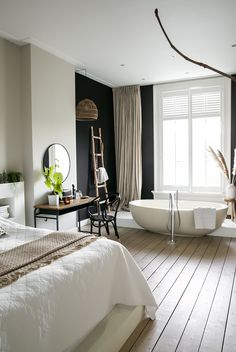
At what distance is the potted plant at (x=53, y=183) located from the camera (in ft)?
→ 14.1

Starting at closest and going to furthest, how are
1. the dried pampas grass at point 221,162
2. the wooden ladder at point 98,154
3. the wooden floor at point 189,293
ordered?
1. the wooden floor at point 189,293
2. the dried pampas grass at point 221,162
3. the wooden ladder at point 98,154

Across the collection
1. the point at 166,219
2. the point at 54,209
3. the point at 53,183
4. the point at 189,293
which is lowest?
the point at 189,293

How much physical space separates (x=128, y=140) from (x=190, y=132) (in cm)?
136

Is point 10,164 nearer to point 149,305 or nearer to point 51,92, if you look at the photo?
point 51,92

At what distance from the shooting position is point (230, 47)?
4.36m

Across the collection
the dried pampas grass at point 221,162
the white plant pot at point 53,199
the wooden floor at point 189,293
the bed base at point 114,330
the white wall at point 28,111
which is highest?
the white wall at point 28,111

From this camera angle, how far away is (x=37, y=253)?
1979 mm

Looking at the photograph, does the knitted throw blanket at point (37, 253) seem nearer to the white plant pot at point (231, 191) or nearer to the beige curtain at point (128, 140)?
the white plant pot at point (231, 191)

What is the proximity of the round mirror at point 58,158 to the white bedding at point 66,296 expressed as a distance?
2194mm

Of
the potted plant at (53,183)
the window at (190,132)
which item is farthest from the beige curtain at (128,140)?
the potted plant at (53,183)

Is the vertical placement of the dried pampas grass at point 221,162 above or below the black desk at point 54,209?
above

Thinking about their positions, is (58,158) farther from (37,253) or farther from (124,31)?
(37,253)

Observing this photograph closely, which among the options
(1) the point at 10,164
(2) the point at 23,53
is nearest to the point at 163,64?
(2) the point at 23,53

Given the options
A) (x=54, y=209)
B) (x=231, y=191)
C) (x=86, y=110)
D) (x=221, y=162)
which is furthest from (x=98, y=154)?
(x=231, y=191)
